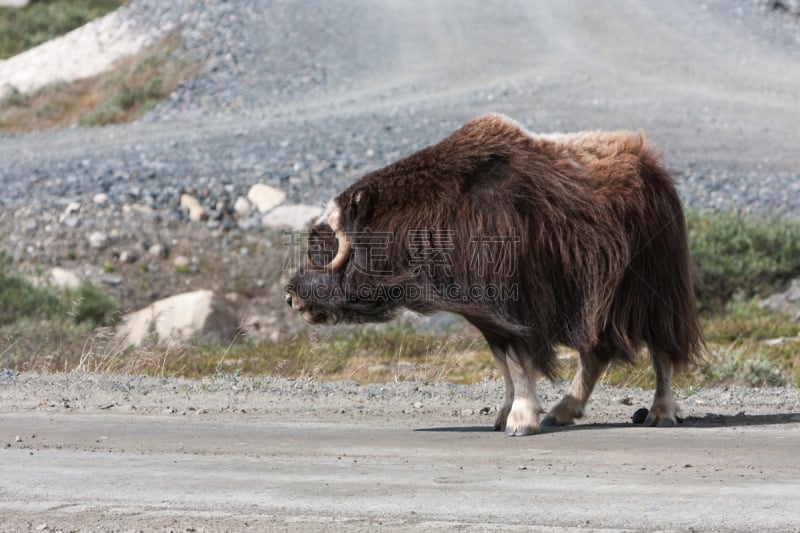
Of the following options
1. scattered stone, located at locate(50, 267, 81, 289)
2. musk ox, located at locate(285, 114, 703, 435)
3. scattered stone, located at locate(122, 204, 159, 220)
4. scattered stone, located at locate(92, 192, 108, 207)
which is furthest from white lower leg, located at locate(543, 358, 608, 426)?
scattered stone, located at locate(92, 192, 108, 207)

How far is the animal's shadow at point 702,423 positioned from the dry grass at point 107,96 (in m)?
20.8

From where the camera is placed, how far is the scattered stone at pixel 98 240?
17.6 metres

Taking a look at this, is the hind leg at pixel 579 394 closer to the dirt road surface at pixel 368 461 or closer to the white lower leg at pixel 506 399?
the dirt road surface at pixel 368 461

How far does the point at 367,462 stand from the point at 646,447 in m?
1.62

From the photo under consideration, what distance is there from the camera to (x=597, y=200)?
7.45 m

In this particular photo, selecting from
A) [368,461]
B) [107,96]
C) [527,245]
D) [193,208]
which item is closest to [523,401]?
[527,245]

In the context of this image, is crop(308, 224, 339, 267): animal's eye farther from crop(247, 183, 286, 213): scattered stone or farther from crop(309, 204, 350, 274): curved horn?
crop(247, 183, 286, 213): scattered stone

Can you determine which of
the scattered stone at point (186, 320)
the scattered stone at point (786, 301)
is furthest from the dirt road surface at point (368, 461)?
the scattered stone at point (786, 301)

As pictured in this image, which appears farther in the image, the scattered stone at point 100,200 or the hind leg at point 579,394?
the scattered stone at point 100,200

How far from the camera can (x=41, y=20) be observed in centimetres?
4041

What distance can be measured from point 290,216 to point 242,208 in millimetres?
956

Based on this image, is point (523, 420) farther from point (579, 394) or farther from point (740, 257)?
point (740, 257)

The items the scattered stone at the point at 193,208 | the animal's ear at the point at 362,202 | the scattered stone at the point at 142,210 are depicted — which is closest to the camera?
the animal's ear at the point at 362,202

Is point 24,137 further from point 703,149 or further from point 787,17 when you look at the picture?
point 787,17
